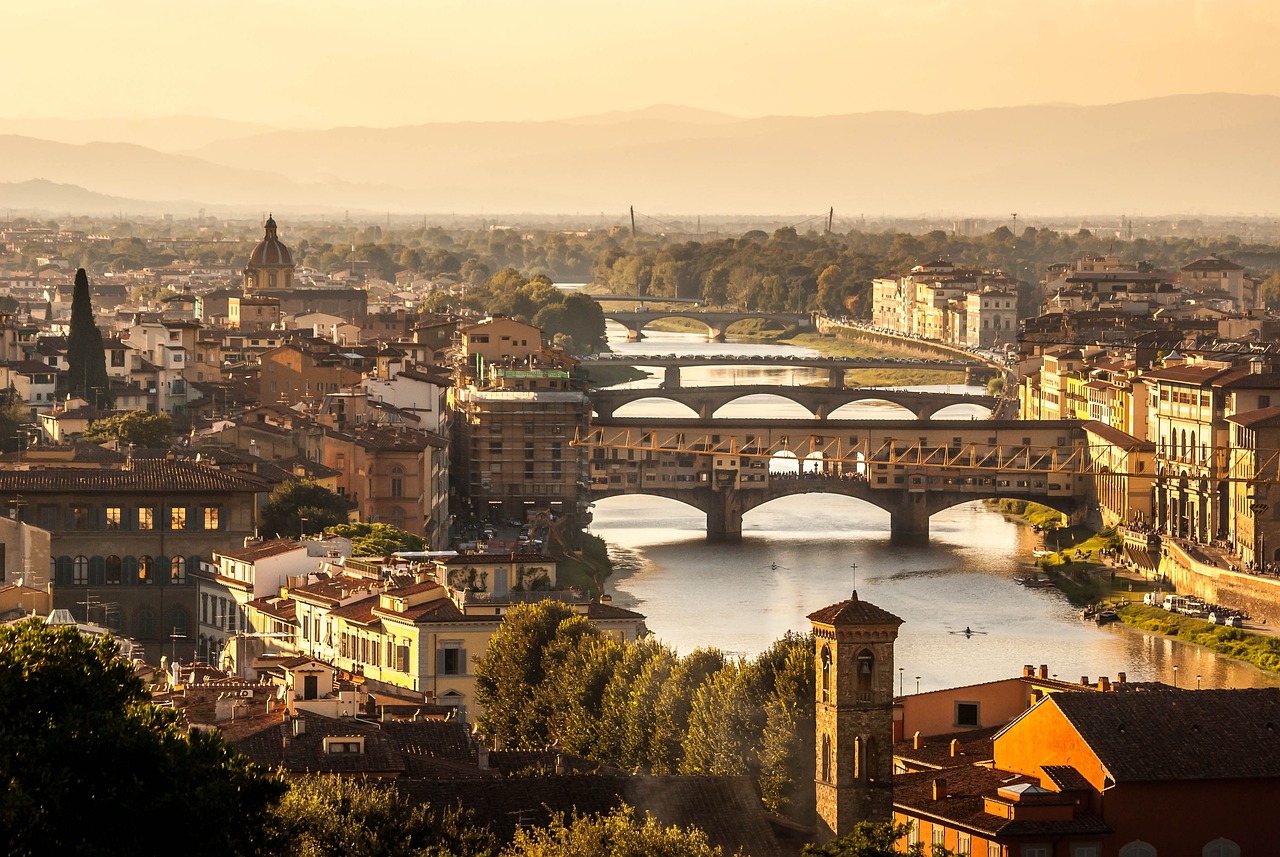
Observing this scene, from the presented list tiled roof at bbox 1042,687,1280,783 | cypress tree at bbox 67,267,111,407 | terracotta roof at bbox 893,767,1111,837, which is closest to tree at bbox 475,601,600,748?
terracotta roof at bbox 893,767,1111,837

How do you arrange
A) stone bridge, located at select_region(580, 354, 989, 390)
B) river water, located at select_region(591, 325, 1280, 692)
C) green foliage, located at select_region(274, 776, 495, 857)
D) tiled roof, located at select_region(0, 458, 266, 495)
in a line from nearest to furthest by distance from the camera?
green foliage, located at select_region(274, 776, 495, 857) → tiled roof, located at select_region(0, 458, 266, 495) → river water, located at select_region(591, 325, 1280, 692) → stone bridge, located at select_region(580, 354, 989, 390)

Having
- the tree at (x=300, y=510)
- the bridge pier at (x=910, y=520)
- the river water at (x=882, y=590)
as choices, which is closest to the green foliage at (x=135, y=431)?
the tree at (x=300, y=510)

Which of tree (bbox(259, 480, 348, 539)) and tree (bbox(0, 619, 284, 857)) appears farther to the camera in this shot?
tree (bbox(259, 480, 348, 539))

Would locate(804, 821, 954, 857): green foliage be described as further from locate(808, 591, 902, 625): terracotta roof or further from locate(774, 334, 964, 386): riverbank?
locate(774, 334, 964, 386): riverbank

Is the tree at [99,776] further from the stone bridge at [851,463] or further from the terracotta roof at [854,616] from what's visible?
the stone bridge at [851,463]

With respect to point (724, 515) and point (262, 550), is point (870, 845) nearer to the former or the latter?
point (262, 550)

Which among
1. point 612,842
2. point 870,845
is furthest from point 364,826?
point 870,845
